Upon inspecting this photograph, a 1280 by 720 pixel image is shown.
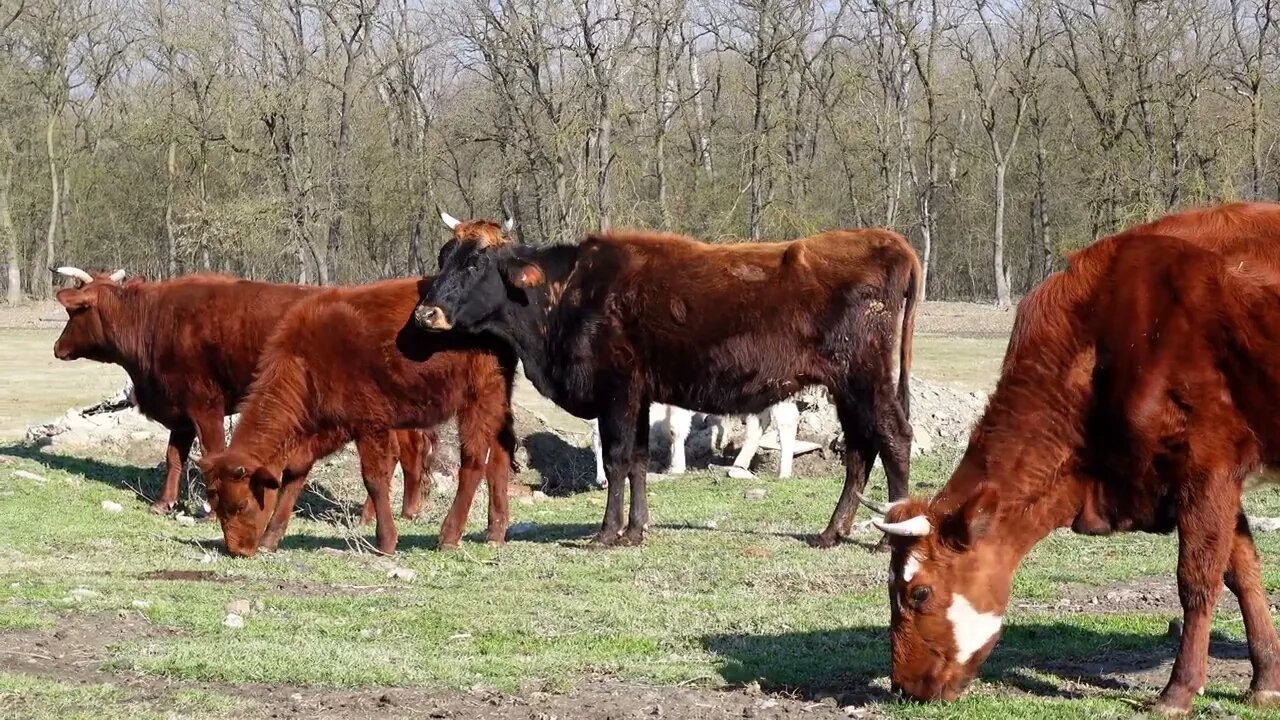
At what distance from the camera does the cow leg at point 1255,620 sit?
666 cm

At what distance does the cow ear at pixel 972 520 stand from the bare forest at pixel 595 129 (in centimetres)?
3101

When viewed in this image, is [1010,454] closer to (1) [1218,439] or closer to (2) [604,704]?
(1) [1218,439]

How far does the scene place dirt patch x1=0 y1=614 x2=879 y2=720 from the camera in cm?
665

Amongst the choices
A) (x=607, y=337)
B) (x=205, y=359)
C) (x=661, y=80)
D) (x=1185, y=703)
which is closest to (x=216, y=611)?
(x=607, y=337)

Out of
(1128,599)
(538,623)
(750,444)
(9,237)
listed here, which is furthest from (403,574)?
(9,237)

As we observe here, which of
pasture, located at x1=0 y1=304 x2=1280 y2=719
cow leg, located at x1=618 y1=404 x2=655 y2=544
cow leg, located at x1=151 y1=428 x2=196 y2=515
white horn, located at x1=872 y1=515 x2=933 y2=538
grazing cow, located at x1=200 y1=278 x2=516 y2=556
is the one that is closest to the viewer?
white horn, located at x1=872 y1=515 x2=933 y2=538

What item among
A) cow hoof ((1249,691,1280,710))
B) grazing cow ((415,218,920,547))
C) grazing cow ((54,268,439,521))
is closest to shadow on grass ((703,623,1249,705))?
cow hoof ((1249,691,1280,710))

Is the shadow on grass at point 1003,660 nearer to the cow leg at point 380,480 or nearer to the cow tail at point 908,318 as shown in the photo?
the cow tail at point 908,318

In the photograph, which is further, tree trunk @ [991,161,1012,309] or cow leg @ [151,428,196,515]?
tree trunk @ [991,161,1012,309]

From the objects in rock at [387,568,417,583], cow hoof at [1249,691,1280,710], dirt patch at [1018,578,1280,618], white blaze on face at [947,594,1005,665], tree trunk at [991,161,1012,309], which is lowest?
rock at [387,568,417,583]

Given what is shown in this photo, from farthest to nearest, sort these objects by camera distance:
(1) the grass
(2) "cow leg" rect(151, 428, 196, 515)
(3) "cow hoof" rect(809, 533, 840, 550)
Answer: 1. (1) the grass
2. (2) "cow leg" rect(151, 428, 196, 515)
3. (3) "cow hoof" rect(809, 533, 840, 550)

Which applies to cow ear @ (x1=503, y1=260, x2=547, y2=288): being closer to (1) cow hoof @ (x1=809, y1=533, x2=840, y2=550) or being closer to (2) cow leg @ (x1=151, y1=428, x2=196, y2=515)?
(1) cow hoof @ (x1=809, y1=533, x2=840, y2=550)

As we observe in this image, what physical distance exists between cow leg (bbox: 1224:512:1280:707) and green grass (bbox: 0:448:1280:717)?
180 millimetres

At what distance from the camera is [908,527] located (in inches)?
259
